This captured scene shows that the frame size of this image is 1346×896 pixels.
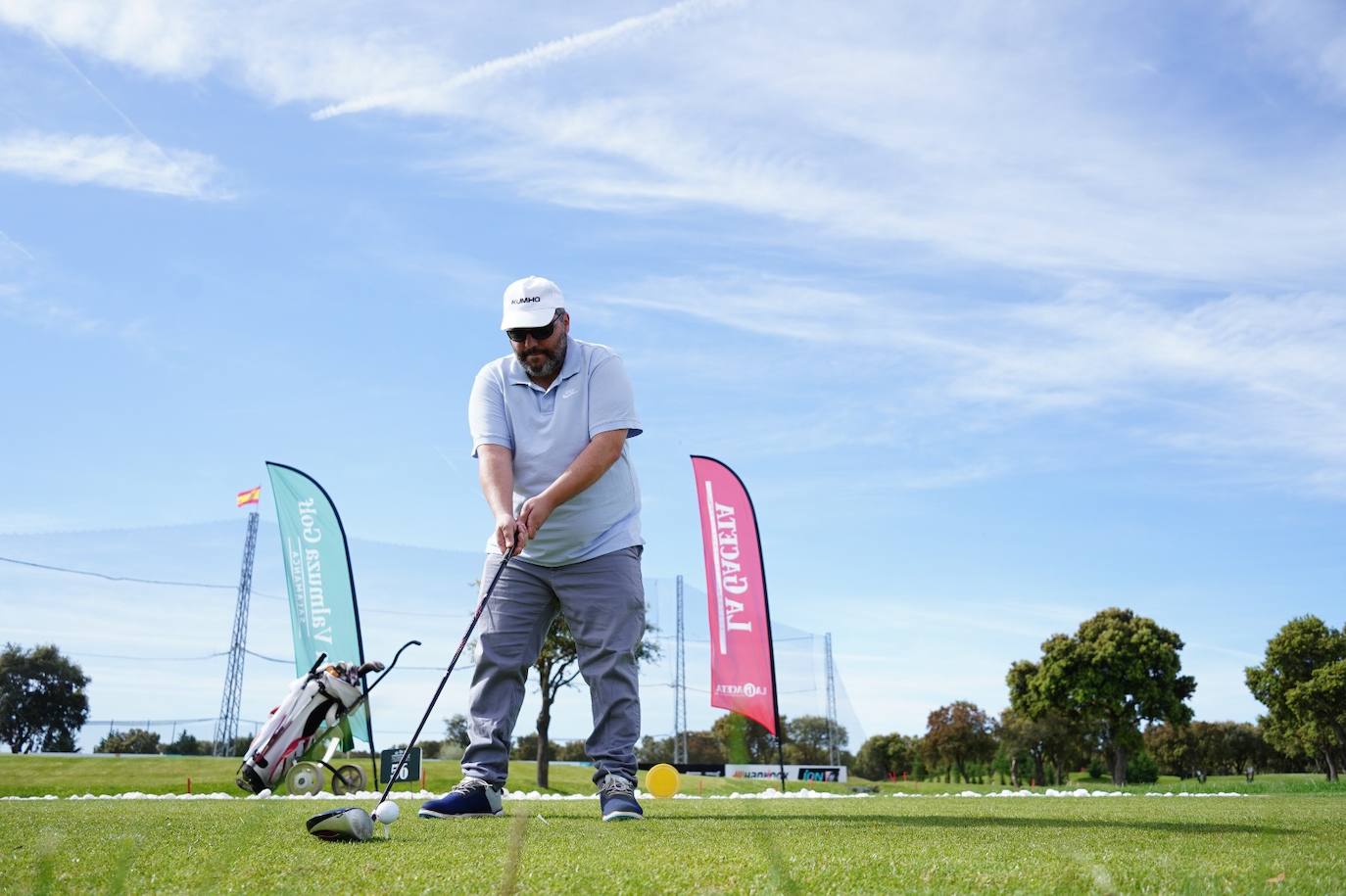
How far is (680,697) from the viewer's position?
98.8 feet

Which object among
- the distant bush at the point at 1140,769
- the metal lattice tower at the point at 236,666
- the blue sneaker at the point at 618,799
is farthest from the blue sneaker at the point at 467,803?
the distant bush at the point at 1140,769

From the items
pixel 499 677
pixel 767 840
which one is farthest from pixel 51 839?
pixel 767 840

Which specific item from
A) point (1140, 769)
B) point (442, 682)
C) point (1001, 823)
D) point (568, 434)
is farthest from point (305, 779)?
point (1140, 769)

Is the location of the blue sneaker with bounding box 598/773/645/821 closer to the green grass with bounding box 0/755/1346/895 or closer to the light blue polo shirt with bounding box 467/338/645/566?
the green grass with bounding box 0/755/1346/895

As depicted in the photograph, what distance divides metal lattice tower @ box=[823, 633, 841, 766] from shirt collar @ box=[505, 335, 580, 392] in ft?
90.6

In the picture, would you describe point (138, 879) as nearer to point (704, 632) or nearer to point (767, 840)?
point (767, 840)

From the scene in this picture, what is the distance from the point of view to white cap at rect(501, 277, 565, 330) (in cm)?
446

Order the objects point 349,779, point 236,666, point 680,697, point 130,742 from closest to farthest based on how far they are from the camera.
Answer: point 349,779 < point 236,666 < point 130,742 < point 680,697

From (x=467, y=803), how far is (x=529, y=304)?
2021 mm

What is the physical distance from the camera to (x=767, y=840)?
311 centimetres

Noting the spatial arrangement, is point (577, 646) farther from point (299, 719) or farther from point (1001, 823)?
point (299, 719)

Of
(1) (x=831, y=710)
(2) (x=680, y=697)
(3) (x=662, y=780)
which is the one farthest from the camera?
(1) (x=831, y=710)

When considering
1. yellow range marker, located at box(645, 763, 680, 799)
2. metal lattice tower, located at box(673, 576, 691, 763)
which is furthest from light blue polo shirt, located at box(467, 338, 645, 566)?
metal lattice tower, located at box(673, 576, 691, 763)

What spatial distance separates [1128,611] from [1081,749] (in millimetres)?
6986
